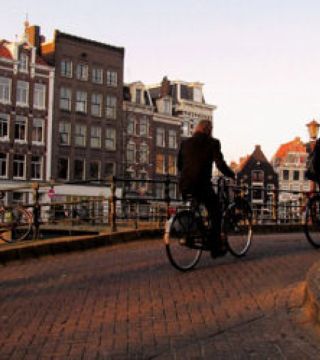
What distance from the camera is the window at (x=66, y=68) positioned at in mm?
50188

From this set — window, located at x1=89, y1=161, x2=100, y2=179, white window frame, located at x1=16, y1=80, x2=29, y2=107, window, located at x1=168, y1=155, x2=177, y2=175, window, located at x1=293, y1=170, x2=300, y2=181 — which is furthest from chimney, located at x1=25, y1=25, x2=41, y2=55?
window, located at x1=293, y1=170, x2=300, y2=181

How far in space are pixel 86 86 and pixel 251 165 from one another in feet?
84.0

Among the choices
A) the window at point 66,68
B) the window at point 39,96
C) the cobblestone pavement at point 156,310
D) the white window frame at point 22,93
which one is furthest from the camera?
the window at point 66,68

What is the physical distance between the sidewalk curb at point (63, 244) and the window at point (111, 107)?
41.6 meters

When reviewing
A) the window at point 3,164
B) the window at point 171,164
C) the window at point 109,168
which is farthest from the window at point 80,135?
the window at point 171,164

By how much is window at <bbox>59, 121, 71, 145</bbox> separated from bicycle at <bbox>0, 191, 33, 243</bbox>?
35.8 m

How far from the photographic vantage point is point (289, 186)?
243 feet

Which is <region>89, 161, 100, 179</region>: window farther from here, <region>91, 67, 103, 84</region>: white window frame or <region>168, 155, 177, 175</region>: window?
<region>168, 155, 177, 175</region>: window

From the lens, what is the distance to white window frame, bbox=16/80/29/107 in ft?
155

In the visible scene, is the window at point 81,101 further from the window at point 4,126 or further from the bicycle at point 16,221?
the bicycle at point 16,221

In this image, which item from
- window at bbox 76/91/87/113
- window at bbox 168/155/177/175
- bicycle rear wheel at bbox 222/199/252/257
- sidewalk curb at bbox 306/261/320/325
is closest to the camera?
sidewalk curb at bbox 306/261/320/325

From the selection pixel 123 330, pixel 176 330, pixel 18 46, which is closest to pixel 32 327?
pixel 123 330

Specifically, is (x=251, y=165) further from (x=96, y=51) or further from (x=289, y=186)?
(x=96, y=51)

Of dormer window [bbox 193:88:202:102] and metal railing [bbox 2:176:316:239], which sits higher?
dormer window [bbox 193:88:202:102]
